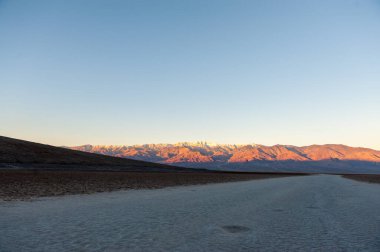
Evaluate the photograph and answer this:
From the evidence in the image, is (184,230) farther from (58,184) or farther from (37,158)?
(37,158)

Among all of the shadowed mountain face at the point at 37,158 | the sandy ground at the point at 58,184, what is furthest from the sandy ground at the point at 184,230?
Answer: the shadowed mountain face at the point at 37,158

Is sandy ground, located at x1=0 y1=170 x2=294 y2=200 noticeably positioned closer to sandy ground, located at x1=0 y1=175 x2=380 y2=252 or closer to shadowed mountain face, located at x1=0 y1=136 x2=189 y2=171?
sandy ground, located at x1=0 y1=175 x2=380 y2=252

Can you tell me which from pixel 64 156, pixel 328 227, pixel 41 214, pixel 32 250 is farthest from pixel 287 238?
pixel 64 156

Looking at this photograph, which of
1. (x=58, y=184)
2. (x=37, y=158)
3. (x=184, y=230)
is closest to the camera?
(x=184, y=230)

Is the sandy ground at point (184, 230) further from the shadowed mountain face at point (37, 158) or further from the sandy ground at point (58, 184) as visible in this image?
the shadowed mountain face at point (37, 158)

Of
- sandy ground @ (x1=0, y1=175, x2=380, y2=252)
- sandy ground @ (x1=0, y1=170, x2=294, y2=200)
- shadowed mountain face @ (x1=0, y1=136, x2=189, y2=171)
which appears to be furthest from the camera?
shadowed mountain face @ (x1=0, y1=136, x2=189, y2=171)

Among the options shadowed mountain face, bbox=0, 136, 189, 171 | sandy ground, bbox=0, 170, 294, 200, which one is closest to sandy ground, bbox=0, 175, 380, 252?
sandy ground, bbox=0, 170, 294, 200

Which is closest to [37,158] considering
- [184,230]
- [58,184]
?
[58,184]

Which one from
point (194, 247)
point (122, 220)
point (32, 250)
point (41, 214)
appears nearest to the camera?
point (32, 250)

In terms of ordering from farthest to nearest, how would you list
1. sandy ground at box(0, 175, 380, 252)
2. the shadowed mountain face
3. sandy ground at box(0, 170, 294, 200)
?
the shadowed mountain face < sandy ground at box(0, 170, 294, 200) < sandy ground at box(0, 175, 380, 252)

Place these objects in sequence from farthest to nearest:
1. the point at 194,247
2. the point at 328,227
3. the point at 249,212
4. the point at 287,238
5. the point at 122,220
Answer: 1. the point at 249,212
2. the point at 122,220
3. the point at 328,227
4. the point at 287,238
5. the point at 194,247

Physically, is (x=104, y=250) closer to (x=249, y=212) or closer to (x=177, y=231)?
(x=177, y=231)

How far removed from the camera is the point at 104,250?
21.6 ft

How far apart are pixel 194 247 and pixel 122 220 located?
4267 millimetres
